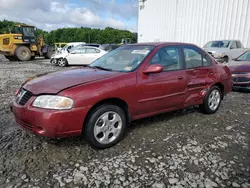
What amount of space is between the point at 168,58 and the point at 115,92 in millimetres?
1358

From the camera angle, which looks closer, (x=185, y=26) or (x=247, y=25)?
(x=247, y=25)

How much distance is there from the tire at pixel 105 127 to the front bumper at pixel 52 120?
14 cm

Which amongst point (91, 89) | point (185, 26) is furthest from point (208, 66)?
point (185, 26)

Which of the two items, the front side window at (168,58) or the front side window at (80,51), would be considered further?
the front side window at (80,51)

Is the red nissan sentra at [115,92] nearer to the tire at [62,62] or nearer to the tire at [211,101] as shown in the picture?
the tire at [211,101]

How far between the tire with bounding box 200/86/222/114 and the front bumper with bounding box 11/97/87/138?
110 inches

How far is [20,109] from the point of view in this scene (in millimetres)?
3033

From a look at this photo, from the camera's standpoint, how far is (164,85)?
3.76 m

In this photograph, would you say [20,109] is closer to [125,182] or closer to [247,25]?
[125,182]

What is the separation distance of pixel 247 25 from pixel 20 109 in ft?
52.6

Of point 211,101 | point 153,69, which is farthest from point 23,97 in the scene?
point 211,101

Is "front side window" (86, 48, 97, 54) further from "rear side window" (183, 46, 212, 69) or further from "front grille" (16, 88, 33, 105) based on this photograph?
"front grille" (16, 88, 33, 105)

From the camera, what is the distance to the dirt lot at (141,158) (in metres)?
2.55

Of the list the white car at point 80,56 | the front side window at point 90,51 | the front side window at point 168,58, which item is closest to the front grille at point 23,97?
the front side window at point 168,58
